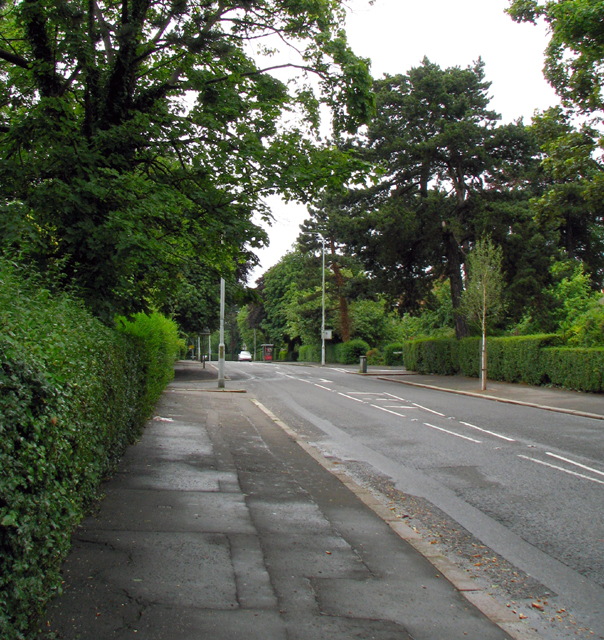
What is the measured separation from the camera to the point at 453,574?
175 inches

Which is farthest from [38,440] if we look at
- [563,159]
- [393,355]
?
[393,355]

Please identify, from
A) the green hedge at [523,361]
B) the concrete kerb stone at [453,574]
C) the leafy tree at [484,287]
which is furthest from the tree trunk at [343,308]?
the concrete kerb stone at [453,574]

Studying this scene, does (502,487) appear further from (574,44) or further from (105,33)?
(574,44)

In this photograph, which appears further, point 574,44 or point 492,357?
point 492,357

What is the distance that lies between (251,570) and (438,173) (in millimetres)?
31223

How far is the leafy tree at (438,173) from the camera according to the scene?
29.1m

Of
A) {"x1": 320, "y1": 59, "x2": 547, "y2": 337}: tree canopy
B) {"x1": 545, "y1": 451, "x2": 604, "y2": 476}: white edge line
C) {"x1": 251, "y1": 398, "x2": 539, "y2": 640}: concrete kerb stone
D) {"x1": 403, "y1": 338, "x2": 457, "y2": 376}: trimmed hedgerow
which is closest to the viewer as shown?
{"x1": 251, "y1": 398, "x2": 539, "y2": 640}: concrete kerb stone

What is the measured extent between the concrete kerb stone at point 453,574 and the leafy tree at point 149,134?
3.96m

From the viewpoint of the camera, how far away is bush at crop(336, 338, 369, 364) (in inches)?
2053

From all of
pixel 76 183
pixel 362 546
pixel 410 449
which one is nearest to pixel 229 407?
pixel 410 449

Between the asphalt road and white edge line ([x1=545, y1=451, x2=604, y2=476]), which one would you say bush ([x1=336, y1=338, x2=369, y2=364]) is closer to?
the asphalt road

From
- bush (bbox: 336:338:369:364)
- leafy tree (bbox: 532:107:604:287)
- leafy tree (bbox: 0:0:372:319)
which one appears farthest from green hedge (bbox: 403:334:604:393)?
bush (bbox: 336:338:369:364)

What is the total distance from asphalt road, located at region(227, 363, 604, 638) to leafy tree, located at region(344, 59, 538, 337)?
15.8 m

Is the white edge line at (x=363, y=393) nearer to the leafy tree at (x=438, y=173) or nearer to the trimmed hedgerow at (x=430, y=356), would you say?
the leafy tree at (x=438, y=173)
